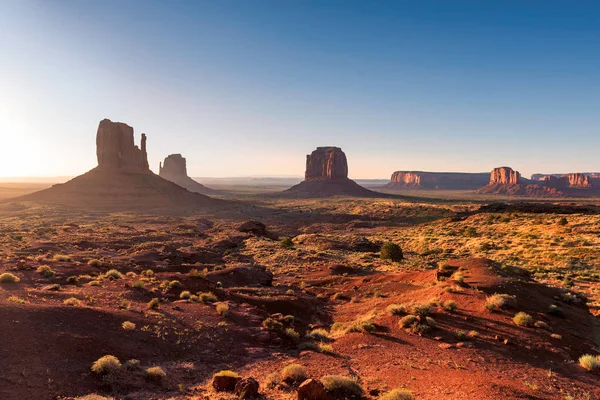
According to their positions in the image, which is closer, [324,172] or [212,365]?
[212,365]

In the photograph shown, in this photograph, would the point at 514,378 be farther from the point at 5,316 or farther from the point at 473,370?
the point at 5,316

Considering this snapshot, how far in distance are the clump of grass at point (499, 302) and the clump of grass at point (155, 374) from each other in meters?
14.2

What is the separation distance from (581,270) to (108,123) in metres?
128

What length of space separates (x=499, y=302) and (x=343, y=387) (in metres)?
10.1

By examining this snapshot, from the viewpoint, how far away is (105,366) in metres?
9.77

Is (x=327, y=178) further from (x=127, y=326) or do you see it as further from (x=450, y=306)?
(x=127, y=326)

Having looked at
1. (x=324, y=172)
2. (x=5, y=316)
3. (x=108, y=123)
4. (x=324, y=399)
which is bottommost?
(x=324, y=399)

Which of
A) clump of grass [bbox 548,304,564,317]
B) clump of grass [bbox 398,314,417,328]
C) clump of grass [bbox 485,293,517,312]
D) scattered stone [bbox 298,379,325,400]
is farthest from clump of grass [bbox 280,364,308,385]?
clump of grass [bbox 548,304,564,317]

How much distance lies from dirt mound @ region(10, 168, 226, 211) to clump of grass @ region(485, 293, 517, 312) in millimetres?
94570

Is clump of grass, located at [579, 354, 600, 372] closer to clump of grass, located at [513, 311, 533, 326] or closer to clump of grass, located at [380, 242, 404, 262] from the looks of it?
clump of grass, located at [513, 311, 533, 326]

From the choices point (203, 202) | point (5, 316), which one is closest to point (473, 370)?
point (5, 316)

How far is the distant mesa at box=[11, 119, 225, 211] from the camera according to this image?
95.2m

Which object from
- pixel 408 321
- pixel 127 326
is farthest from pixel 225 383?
pixel 408 321

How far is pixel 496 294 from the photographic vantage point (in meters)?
15.9
